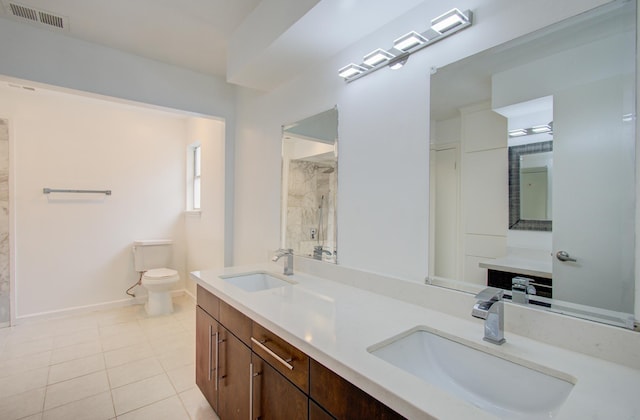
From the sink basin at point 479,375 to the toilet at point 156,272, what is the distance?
313 centimetres

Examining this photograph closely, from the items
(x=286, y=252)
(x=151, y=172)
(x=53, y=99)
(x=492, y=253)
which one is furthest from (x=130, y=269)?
(x=492, y=253)

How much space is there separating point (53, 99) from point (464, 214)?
4.24 m

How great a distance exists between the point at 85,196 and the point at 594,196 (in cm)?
441

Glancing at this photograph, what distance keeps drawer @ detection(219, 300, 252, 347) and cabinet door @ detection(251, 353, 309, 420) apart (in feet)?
0.33

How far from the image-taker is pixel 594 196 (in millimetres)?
930

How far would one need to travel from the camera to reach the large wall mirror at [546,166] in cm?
88

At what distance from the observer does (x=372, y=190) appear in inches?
63.8

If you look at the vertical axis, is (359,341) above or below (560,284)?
below

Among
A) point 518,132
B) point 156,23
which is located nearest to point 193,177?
point 156,23

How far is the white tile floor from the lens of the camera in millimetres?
1843

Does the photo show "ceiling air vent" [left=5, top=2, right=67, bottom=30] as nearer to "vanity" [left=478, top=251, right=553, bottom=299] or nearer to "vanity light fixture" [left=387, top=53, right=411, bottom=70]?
"vanity light fixture" [left=387, top=53, right=411, bottom=70]

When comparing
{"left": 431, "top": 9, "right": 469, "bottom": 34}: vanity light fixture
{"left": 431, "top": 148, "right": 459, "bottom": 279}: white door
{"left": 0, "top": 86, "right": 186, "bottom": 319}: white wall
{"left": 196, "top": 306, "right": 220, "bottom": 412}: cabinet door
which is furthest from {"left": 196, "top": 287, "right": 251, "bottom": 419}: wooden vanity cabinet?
{"left": 0, "top": 86, "right": 186, "bottom": 319}: white wall

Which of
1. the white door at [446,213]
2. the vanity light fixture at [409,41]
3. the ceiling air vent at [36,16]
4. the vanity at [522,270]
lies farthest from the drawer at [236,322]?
the ceiling air vent at [36,16]

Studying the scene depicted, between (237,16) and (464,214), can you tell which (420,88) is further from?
(237,16)
